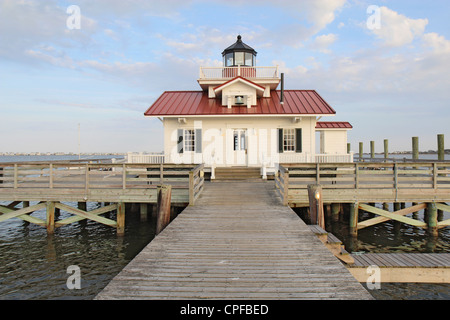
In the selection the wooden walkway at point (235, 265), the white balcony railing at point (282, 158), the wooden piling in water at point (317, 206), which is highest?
the white balcony railing at point (282, 158)

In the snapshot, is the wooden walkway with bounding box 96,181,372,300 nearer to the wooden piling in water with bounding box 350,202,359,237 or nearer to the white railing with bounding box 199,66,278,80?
the wooden piling in water with bounding box 350,202,359,237

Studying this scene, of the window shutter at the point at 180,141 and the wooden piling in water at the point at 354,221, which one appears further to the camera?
the window shutter at the point at 180,141

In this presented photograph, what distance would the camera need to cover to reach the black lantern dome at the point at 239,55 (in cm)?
2053

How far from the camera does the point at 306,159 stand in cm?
1593

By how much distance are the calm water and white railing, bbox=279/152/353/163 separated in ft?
12.8

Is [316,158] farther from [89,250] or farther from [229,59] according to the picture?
[89,250]

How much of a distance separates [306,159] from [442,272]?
33.0 feet

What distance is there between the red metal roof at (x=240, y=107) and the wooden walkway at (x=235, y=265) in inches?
377

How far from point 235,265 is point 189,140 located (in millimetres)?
12923

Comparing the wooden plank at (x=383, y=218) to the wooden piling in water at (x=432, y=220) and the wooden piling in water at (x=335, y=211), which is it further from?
the wooden piling in water at (x=335, y=211)

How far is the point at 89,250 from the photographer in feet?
32.1

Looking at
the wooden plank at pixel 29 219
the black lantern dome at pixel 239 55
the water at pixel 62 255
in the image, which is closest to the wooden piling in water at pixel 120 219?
the water at pixel 62 255

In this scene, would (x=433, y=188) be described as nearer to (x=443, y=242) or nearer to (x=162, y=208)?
(x=443, y=242)

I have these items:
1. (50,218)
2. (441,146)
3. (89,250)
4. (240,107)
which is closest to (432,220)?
(240,107)
